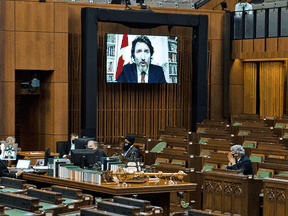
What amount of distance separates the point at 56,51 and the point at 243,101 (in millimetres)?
6394

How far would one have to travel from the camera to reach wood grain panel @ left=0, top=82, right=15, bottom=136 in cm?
1228

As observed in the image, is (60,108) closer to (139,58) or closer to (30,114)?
(30,114)

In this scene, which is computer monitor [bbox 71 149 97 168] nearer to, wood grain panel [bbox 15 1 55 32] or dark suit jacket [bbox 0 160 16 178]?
dark suit jacket [bbox 0 160 16 178]

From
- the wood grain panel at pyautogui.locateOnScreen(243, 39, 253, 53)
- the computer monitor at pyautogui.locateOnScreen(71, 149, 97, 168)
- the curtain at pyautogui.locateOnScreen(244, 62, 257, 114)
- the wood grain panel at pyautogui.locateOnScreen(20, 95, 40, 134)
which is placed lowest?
the computer monitor at pyautogui.locateOnScreen(71, 149, 97, 168)

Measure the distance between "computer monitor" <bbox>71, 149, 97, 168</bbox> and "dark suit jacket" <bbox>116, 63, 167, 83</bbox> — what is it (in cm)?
687

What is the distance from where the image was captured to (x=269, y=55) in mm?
14617

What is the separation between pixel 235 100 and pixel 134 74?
3.72 m

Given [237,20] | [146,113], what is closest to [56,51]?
[146,113]

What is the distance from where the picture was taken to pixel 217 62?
15492 mm

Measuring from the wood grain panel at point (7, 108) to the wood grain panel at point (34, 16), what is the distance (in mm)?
1481

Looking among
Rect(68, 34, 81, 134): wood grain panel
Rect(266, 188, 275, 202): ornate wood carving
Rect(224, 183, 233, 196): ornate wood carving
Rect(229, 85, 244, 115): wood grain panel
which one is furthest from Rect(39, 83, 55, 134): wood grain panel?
Rect(266, 188, 275, 202): ornate wood carving

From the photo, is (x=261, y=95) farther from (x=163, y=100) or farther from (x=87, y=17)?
(x=87, y=17)

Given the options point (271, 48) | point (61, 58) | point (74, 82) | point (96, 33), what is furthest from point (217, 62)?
point (61, 58)

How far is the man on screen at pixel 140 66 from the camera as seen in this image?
13891 mm
